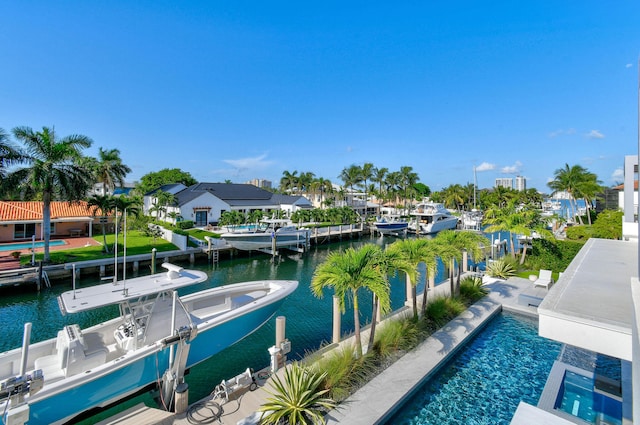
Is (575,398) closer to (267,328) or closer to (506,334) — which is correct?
(506,334)

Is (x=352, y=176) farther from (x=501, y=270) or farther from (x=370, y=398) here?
(x=370, y=398)

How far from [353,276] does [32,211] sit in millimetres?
33055

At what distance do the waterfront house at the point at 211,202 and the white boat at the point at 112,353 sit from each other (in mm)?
31869

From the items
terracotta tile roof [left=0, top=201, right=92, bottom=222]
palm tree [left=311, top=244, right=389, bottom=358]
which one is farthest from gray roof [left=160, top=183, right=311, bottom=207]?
palm tree [left=311, top=244, right=389, bottom=358]

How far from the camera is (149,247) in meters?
25.6

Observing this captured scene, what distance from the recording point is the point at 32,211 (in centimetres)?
2767

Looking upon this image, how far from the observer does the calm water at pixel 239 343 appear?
922cm

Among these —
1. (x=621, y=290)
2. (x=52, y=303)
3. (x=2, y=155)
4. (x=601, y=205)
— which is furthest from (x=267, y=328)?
(x=601, y=205)

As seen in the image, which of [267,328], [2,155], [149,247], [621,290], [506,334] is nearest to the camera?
[621,290]

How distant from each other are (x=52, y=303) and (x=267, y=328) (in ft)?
39.6

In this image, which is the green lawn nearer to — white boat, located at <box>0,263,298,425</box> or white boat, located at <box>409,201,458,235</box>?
white boat, located at <box>0,263,298,425</box>

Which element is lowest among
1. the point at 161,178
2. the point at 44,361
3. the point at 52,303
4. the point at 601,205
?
the point at 52,303

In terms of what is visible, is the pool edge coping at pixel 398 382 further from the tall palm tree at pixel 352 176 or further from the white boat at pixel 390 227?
the tall palm tree at pixel 352 176

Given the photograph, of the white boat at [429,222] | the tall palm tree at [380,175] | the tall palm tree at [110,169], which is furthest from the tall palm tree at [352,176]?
the tall palm tree at [110,169]
